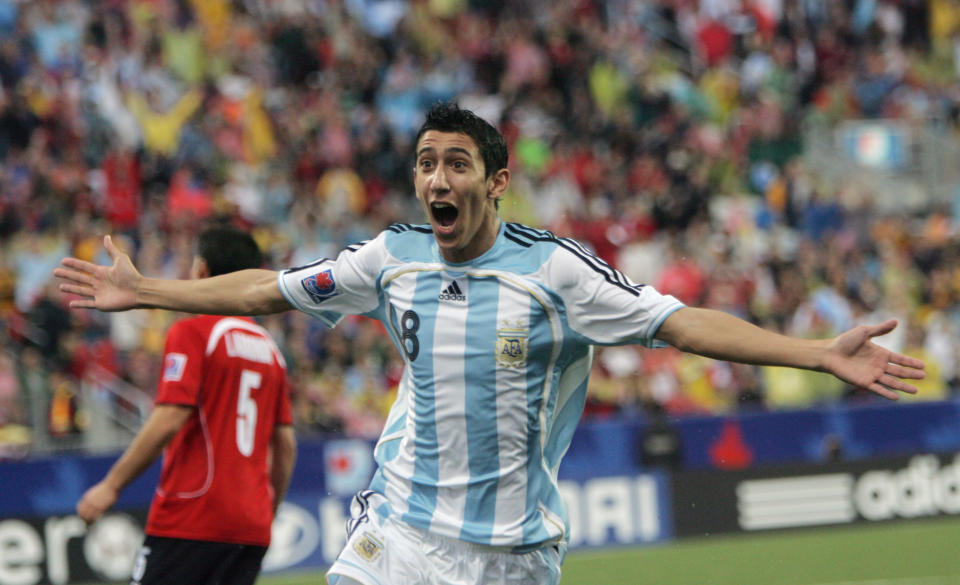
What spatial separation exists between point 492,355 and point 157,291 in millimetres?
1184

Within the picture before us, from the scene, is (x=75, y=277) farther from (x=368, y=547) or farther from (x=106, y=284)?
(x=368, y=547)

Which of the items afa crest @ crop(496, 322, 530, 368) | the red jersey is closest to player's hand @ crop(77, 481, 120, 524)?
the red jersey

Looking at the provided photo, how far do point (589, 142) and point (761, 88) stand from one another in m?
3.44

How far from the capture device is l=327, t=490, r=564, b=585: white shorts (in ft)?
15.7

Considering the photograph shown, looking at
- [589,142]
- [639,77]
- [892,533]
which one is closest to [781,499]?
[892,533]

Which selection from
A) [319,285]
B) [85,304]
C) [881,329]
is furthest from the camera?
[319,285]

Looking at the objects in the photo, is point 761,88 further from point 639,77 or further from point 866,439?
point 866,439

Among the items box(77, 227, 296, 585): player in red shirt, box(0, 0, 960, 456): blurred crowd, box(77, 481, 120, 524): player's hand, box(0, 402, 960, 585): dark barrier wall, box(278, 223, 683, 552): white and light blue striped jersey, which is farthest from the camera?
box(0, 0, 960, 456): blurred crowd

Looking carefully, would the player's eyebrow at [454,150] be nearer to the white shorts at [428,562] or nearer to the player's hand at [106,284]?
the player's hand at [106,284]

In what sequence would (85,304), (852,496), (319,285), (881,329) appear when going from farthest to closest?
1. (852,496)
2. (319,285)
3. (85,304)
4. (881,329)

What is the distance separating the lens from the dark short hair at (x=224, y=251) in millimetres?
6059

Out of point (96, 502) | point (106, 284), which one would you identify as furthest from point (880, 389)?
point (96, 502)

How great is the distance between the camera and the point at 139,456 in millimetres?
5832

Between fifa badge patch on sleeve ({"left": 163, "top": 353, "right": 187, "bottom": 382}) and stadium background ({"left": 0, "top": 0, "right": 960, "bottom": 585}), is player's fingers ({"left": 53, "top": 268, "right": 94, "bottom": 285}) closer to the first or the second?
fifa badge patch on sleeve ({"left": 163, "top": 353, "right": 187, "bottom": 382})
